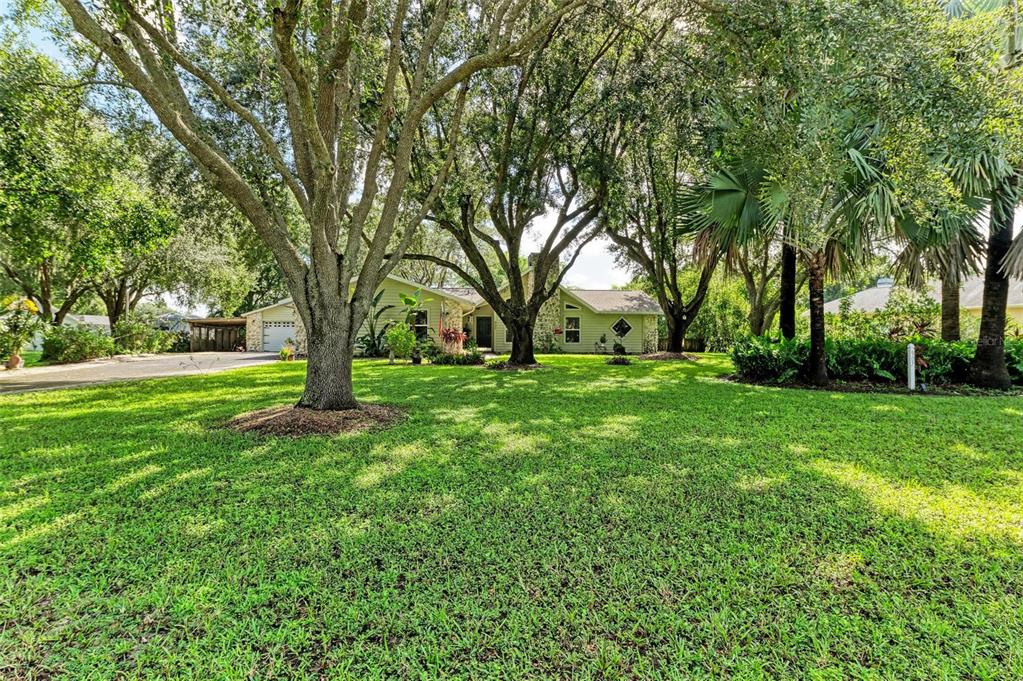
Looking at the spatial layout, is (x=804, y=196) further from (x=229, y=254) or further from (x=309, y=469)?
(x=229, y=254)

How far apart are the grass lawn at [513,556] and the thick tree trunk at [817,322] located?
435 cm

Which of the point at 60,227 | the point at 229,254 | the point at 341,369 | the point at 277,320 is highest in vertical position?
the point at 229,254

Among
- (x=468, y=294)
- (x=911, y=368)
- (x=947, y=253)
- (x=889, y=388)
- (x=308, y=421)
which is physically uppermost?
(x=468, y=294)

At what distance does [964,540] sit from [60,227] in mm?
18141

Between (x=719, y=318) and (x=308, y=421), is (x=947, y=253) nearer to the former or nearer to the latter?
(x=308, y=421)

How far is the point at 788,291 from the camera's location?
10789 millimetres

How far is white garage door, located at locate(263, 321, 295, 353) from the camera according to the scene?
26.6 m

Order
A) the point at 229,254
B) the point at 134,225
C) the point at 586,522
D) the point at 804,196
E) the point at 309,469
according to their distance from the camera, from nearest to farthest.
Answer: the point at 586,522, the point at 309,469, the point at 804,196, the point at 134,225, the point at 229,254

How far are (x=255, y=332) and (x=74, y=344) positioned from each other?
9645 millimetres

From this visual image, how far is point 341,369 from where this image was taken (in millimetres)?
6387

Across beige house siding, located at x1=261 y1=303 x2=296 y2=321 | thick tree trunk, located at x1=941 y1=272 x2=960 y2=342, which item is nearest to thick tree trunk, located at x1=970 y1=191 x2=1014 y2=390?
thick tree trunk, located at x1=941 y1=272 x2=960 y2=342

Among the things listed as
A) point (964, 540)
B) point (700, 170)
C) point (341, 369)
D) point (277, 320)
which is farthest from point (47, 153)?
point (277, 320)

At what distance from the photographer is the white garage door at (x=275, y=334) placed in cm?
2656

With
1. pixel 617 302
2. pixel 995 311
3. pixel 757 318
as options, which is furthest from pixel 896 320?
pixel 617 302
